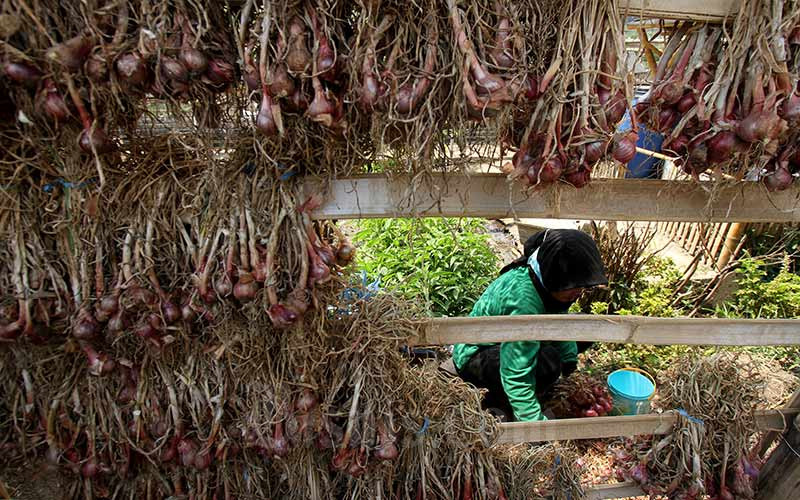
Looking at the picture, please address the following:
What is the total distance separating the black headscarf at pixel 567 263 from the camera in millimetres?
2283

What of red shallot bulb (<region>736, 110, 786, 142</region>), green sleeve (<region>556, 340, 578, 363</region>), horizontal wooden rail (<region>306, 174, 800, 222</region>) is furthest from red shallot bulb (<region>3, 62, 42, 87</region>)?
green sleeve (<region>556, 340, 578, 363</region>)

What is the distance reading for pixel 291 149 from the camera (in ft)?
4.66

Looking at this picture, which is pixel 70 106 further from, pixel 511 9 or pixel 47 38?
pixel 511 9

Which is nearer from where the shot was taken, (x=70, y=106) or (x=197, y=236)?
(x=70, y=106)

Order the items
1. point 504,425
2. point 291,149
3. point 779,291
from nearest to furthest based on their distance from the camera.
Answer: point 291,149, point 504,425, point 779,291

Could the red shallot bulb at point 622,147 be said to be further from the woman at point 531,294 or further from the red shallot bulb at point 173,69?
the red shallot bulb at point 173,69

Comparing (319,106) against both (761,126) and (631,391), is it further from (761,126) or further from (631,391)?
(631,391)

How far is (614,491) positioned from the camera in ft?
7.37

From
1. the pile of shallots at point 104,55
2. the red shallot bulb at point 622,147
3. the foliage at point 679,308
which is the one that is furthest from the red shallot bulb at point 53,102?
the foliage at point 679,308

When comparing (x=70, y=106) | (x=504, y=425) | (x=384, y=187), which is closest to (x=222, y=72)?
(x=70, y=106)

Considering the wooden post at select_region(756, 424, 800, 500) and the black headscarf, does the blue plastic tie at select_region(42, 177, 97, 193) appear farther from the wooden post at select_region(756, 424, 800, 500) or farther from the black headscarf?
the wooden post at select_region(756, 424, 800, 500)

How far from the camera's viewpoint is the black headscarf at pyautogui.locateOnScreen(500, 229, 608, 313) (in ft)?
7.49

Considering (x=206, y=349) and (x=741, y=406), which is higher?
(x=206, y=349)

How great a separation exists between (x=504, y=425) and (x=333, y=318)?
2.75 feet
